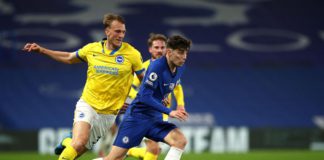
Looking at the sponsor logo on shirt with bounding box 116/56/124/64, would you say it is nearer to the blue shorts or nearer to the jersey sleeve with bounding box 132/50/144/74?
the jersey sleeve with bounding box 132/50/144/74

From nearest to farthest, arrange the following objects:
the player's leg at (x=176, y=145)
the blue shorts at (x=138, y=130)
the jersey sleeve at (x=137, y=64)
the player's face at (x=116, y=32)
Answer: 1. the player's leg at (x=176, y=145)
2. the blue shorts at (x=138, y=130)
3. the player's face at (x=116, y=32)
4. the jersey sleeve at (x=137, y=64)

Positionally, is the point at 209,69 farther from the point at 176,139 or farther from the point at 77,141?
the point at 176,139

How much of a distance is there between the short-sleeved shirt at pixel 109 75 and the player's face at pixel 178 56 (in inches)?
42.3

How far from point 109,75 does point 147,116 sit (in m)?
0.97

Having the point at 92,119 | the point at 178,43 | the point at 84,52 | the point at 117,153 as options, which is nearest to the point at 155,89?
the point at 178,43

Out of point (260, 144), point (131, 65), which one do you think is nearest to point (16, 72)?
point (260, 144)

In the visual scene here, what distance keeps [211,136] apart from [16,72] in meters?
6.02

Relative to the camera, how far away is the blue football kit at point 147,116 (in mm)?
7230

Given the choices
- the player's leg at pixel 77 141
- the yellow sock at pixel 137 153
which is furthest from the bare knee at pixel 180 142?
the yellow sock at pixel 137 153

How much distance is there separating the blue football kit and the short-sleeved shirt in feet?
2.40

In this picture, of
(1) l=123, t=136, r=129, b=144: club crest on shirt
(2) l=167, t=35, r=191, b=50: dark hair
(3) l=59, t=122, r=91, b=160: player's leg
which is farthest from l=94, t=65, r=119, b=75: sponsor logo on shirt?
(2) l=167, t=35, r=191, b=50: dark hair

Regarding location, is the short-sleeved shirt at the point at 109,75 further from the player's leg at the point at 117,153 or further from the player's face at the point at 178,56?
the player's face at the point at 178,56

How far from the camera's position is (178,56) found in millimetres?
7164

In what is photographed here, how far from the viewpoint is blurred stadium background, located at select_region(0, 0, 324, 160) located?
58.1ft
